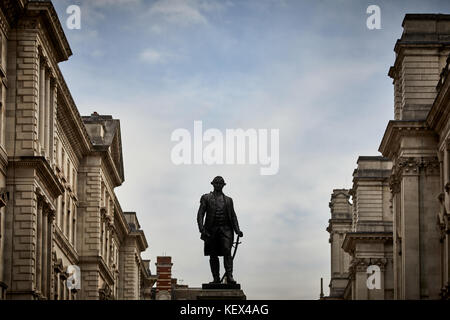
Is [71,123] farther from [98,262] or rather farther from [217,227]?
[217,227]

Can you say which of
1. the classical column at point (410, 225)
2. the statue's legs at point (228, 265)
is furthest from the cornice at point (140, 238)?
the statue's legs at point (228, 265)

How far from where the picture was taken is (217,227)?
43156mm

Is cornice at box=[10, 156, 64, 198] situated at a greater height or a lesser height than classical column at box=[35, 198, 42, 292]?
greater

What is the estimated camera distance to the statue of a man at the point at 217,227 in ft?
141

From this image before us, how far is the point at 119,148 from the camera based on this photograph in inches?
3819

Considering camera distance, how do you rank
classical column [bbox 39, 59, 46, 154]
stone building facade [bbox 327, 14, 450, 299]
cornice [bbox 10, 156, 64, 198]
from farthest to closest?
stone building facade [bbox 327, 14, 450, 299], classical column [bbox 39, 59, 46, 154], cornice [bbox 10, 156, 64, 198]

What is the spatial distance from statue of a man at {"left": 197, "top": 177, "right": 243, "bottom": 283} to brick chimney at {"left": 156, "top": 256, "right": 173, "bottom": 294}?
116 metres

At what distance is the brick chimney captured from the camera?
16112 cm

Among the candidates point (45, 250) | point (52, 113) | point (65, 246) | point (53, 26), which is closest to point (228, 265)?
point (45, 250)

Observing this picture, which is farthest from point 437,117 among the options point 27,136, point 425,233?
point 27,136

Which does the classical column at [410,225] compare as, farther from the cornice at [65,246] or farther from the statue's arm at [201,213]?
the statue's arm at [201,213]

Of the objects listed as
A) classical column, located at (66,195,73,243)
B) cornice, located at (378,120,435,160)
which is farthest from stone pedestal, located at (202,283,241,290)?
classical column, located at (66,195,73,243)

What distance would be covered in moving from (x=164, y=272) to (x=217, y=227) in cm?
12080

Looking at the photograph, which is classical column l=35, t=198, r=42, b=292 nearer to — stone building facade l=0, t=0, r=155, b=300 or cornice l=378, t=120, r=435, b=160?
stone building facade l=0, t=0, r=155, b=300
